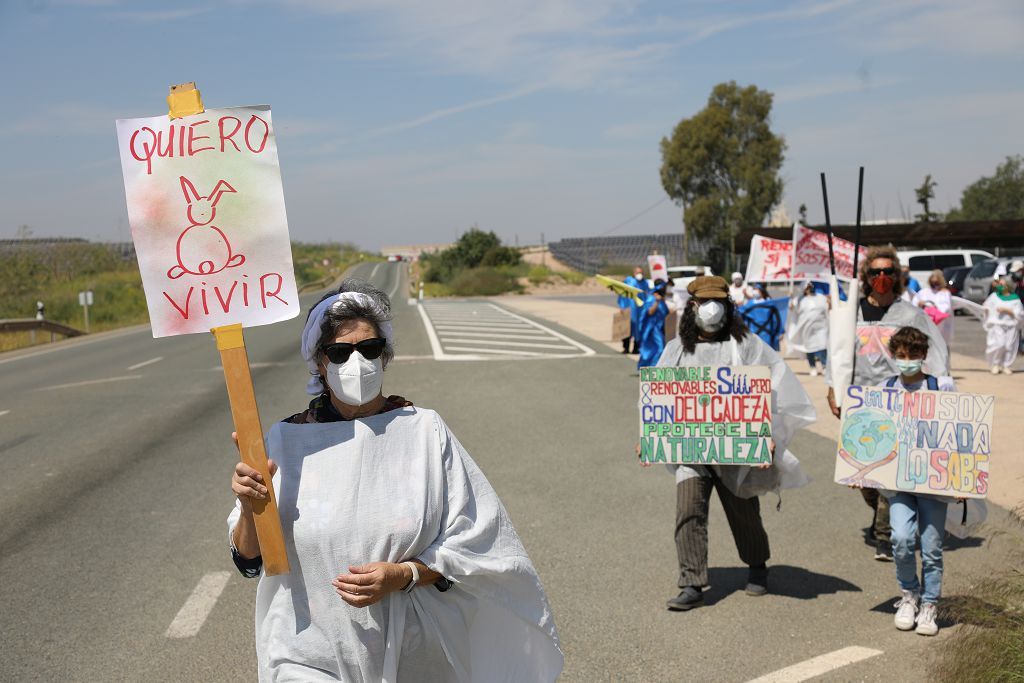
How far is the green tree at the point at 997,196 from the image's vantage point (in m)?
77.1

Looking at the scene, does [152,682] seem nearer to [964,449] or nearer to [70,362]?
[964,449]

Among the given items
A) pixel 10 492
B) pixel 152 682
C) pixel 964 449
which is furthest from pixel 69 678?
pixel 10 492

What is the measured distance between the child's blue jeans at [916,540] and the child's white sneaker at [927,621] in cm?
3

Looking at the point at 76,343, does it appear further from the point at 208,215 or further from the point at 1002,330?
the point at 208,215

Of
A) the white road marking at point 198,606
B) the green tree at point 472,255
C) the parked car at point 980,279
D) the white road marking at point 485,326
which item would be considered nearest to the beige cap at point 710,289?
the white road marking at point 198,606

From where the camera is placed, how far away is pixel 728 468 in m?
6.11

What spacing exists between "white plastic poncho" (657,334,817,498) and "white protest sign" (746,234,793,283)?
7.58 meters

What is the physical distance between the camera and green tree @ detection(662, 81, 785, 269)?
66062mm

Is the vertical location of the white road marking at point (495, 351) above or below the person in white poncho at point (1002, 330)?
below

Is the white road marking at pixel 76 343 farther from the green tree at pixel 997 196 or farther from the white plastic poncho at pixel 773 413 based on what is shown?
the green tree at pixel 997 196

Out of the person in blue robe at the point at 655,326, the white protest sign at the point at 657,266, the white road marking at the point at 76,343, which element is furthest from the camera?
the white road marking at the point at 76,343

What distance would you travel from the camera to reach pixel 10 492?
9.27 metres

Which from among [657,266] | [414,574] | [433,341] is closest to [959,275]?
[433,341]

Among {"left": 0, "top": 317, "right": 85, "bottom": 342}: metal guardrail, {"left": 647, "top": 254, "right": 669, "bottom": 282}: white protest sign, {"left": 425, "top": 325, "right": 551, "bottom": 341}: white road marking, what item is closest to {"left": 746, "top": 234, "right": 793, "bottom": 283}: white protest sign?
{"left": 647, "top": 254, "right": 669, "bottom": 282}: white protest sign
